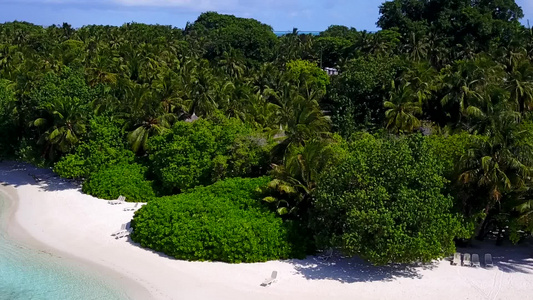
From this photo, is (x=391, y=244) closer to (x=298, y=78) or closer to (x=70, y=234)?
(x=70, y=234)

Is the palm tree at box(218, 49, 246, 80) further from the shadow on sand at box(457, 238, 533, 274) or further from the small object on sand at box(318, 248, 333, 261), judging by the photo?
the shadow on sand at box(457, 238, 533, 274)

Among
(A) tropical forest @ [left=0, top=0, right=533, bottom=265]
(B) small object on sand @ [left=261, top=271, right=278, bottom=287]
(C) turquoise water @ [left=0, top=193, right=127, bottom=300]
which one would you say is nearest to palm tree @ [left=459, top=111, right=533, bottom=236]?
(A) tropical forest @ [left=0, top=0, right=533, bottom=265]

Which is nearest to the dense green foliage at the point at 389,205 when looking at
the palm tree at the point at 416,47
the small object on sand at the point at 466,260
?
the small object on sand at the point at 466,260

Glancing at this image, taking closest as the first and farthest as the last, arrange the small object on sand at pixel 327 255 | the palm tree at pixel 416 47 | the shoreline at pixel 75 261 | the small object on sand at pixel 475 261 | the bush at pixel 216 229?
1. the shoreline at pixel 75 261
2. the small object on sand at pixel 475 261
3. the bush at pixel 216 229
4. the small object on sand at pixel 327 255
5. the palm tree at pixel 416 47

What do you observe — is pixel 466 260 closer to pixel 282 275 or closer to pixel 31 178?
pixel 282 275

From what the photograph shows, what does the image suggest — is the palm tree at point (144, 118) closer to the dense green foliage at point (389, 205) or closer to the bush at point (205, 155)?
the bush at point (205, 155)

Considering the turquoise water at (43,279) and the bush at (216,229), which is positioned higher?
the bush at (216,229)

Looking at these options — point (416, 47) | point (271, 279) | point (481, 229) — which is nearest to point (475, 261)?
point (481, 229)
